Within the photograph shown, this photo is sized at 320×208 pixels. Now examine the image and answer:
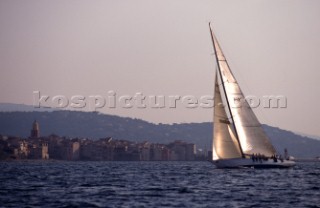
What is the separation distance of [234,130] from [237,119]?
1.37 meters

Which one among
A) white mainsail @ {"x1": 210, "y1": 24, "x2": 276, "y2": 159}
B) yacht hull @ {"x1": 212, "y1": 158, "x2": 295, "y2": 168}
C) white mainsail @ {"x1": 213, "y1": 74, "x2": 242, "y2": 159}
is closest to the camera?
yacht hull @ {"x1": 212, "y1": 158, "x2": 295, "y2": 168}

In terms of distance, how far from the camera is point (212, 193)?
48969 millimetres

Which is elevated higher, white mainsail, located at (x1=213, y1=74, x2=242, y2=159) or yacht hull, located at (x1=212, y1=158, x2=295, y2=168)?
white mainsail, located at (x1=213, y1=74, x2=242, y2=159)

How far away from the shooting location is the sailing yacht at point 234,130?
258 feet

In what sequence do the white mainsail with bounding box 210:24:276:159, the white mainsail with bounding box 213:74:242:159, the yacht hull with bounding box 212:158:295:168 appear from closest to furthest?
the yacht hull with bounding box 212:158:295:168, the white mainsail with bounding box 210:24:276:159, the white mainsail with bounding box 213:74:242:159

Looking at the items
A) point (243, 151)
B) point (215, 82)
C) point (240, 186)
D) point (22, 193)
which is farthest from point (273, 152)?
point (22, 193)

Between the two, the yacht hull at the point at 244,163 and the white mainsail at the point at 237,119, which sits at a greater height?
the white mainsail at the point at 237,119

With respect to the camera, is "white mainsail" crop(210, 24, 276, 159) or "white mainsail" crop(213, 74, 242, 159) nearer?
"white mainsail" crop(210, 24, 276, 159)

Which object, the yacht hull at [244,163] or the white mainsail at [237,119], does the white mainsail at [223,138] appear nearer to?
the white mainsail at [237,119]

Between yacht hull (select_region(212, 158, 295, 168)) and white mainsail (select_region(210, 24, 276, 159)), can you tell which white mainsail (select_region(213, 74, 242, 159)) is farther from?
yacht hull (select_region(212, 158, 295, 168))

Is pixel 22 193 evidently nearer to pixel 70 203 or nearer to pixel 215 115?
pixel 70 203

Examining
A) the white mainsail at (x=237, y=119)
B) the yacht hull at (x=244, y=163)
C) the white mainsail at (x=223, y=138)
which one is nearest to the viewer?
the yacht hull at (x=244, y=163)

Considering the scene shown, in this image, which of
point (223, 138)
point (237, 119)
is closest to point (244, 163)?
point (223, 138)

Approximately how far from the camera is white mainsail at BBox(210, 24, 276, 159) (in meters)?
78.8
